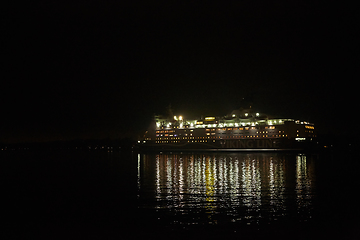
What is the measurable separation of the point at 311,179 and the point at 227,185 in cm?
647

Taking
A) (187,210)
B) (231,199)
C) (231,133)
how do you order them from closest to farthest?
(187,210)
(231,199)
(231,133)

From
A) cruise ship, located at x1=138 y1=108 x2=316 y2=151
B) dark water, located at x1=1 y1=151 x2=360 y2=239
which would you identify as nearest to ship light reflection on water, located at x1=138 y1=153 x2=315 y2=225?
dark water, located at x1=1 y1=151 x2=360 y2=239

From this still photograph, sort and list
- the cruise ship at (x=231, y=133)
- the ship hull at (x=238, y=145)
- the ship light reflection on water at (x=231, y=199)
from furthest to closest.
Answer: the cruise ship at (x=231, y=133) → the ship hull at (x=238, y=145) → the ship light reflection on water at (x=231, y=199)

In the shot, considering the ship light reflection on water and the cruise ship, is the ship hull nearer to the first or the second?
the cruise ship

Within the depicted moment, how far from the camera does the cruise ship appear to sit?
64.0 metres

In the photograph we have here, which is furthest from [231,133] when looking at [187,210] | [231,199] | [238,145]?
[187,210]

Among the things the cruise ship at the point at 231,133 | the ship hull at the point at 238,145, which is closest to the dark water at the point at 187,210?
the ship hull at the point at 238,145

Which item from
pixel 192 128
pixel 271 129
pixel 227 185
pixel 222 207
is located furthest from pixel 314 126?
pixel 222 207

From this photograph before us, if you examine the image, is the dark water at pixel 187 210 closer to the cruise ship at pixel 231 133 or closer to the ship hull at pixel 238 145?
the ship hull at pixel 238 145

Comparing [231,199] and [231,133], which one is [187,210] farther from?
[231,133]

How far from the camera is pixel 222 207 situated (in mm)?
12656

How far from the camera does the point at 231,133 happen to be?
229 feet

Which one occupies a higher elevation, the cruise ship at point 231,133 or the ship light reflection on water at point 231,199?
the cruise ship at point 231,133

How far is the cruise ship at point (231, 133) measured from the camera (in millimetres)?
64000
